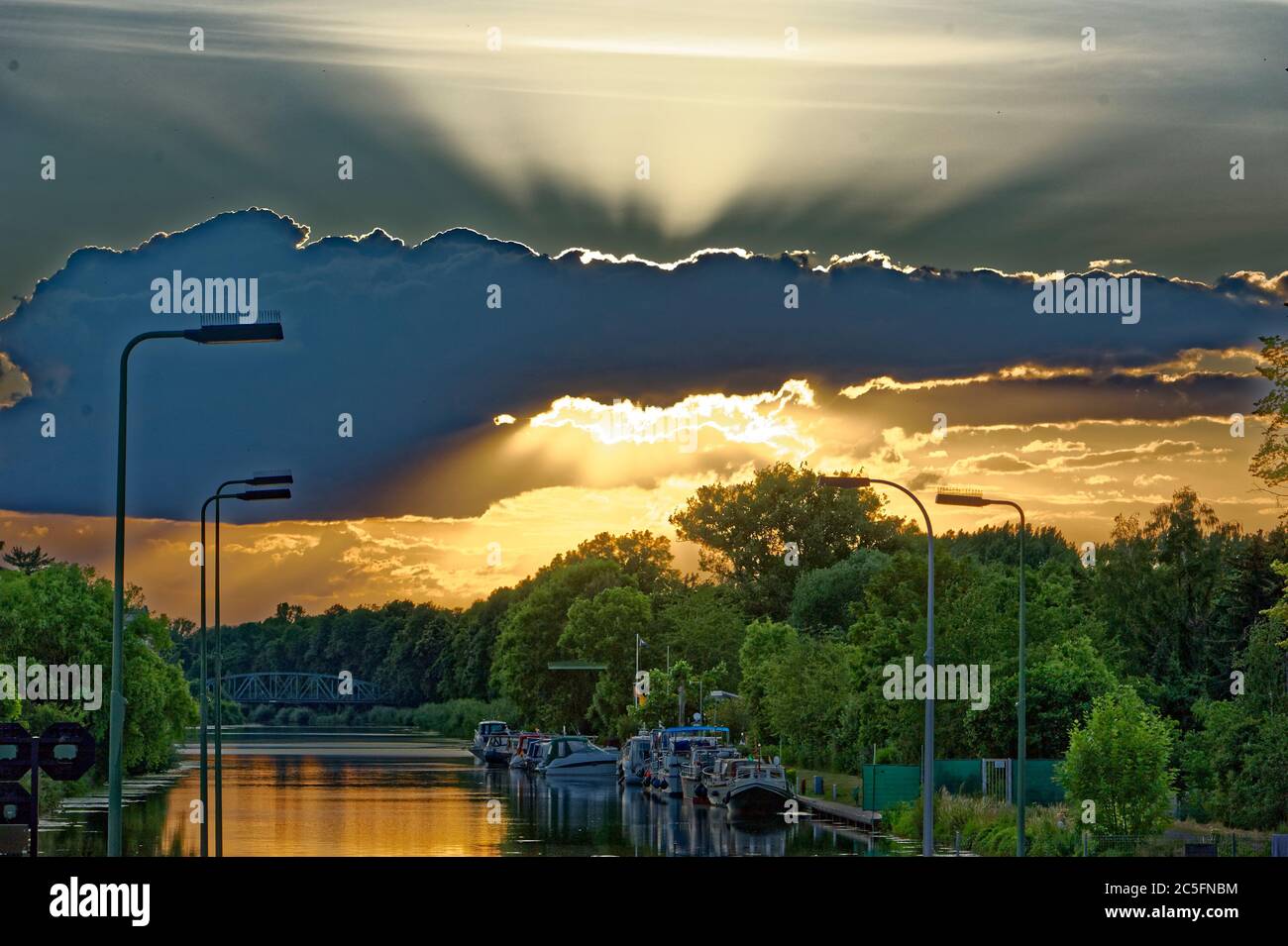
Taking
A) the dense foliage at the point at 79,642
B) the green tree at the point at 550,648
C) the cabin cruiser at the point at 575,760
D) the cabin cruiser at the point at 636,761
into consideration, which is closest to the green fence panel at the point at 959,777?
the dense foliage at the point at 79,642

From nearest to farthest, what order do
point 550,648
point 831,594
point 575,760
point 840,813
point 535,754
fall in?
point 840,813
point 575,760
point 535,754
point 831,594
point 550,648

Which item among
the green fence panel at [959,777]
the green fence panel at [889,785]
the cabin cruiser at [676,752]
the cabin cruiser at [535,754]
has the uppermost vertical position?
the green fence panel at [959,777]

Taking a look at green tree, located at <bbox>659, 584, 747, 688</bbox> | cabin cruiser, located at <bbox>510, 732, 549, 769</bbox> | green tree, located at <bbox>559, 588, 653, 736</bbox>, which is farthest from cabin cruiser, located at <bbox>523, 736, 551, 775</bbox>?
green tree, located at <bbox>659, 584, 747, 688</bbox>

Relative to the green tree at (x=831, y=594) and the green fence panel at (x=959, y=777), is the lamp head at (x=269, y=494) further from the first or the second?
the green tree at (x=831, y=594)

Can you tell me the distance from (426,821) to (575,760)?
1605 inches

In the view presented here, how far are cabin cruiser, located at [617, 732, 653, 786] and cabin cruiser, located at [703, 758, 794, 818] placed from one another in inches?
1081

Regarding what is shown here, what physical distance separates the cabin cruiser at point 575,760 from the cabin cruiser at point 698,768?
875 inches

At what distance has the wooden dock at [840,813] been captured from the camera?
59344 mm

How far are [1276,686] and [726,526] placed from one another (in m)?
92.2

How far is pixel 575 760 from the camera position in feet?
381

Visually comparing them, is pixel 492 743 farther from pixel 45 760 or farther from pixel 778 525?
pixel 45 760

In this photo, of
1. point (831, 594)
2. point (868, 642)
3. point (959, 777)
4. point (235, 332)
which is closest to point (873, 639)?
point (868, 642)

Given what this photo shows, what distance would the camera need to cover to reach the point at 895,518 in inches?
5945
